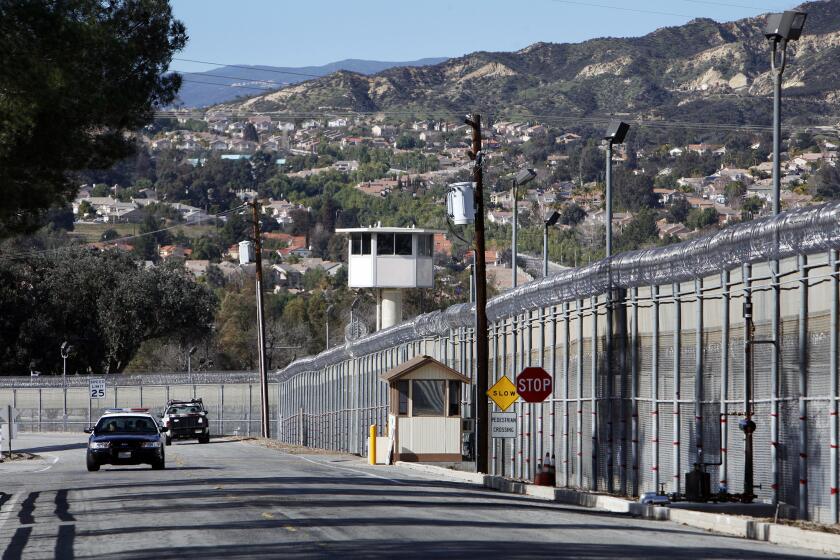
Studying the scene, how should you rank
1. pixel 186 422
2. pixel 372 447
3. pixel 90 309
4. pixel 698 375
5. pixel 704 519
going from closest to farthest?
pixel 704 519, pixel 698 375, pixel 372 447, pixel 186 422, pixel 90 309

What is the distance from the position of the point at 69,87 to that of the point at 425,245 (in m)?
50.4

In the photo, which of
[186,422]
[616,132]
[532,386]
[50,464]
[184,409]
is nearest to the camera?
[616,132]

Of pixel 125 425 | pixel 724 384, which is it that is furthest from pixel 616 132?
pixel 125 425

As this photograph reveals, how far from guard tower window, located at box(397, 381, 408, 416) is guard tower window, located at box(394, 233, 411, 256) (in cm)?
2783

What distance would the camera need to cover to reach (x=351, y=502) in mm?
25000

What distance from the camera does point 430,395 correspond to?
158 feet

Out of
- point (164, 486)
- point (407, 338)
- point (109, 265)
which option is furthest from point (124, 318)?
point (164, 486)

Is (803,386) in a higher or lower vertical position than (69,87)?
lower

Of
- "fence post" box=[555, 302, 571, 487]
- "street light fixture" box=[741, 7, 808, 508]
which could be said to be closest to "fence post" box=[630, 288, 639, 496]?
"fence post" box=[555, 302, 571, 487]

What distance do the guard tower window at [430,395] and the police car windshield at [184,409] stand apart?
65.3 ft

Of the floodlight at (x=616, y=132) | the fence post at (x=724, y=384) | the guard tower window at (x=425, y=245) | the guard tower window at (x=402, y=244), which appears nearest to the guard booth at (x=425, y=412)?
the floodlight at (x=616, y=132)

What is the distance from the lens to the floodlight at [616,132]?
107 ft

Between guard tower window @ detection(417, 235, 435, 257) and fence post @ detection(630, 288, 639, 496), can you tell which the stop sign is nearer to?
fence post @ detection(630, 288, 639, 496)

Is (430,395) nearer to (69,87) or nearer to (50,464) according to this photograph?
(50,464)
